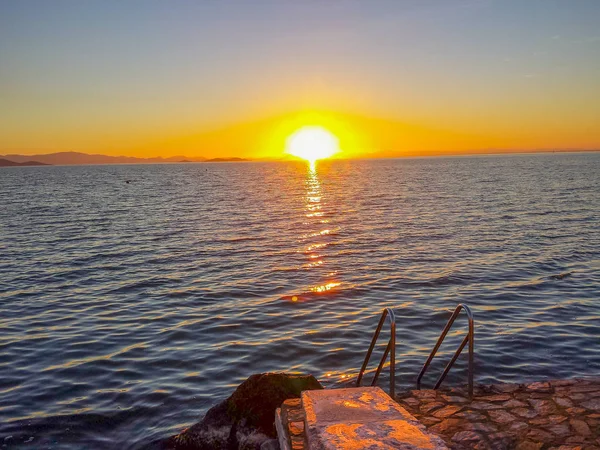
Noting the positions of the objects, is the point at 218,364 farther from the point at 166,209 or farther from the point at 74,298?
the point at 166,209

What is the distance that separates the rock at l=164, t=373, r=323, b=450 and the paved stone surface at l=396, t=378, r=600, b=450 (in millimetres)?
1655

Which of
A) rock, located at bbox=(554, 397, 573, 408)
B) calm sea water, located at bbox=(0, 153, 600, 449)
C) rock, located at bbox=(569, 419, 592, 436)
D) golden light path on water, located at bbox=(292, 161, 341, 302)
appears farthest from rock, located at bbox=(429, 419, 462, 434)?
golden light path on water, located at bbox=(292, 161, 341, 302)

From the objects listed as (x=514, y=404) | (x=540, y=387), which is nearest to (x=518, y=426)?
(x=514, y=404)

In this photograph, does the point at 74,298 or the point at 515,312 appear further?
the point at 74,298

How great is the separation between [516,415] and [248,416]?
11.8 ft

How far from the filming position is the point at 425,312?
48.1ft

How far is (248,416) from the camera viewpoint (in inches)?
297

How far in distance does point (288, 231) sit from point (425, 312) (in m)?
18.8

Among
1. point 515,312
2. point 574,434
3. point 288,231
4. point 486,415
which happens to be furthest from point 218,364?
point 288,231

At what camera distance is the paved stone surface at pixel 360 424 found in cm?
471

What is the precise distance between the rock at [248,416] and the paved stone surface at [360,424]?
5.09ft

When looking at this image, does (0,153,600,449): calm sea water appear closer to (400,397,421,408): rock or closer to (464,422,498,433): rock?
(400,397,421,408): rock

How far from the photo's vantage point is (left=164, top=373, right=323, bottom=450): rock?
741 cm

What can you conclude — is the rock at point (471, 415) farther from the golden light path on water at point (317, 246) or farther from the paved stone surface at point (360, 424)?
the golden light path on water at point (317, 246)
